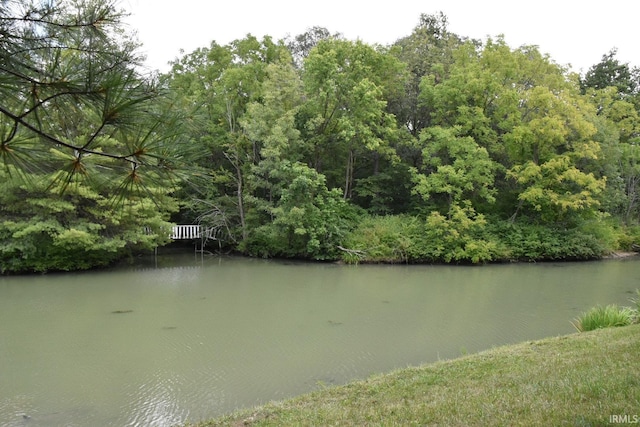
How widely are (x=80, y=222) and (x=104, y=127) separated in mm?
9422

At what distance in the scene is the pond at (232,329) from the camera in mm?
3947

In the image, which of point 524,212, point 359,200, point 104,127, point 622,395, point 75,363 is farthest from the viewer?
point 359,200

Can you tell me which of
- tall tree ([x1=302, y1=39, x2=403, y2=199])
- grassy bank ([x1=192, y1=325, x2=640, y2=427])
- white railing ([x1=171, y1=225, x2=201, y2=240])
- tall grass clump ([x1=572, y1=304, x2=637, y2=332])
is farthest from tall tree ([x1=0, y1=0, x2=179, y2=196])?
white railing ([x1=171, y1=225, x2=201, y2=240])

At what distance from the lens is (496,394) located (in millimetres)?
2688

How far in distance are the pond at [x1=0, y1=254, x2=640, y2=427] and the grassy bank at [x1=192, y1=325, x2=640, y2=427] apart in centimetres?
89

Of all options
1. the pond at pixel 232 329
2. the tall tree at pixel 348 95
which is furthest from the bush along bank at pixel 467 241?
the tall tree at pixel 348 95

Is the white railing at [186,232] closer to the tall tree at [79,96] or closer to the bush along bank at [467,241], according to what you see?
the bush along bank at [467,241]

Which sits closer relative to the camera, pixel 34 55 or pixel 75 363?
pixel 34 55

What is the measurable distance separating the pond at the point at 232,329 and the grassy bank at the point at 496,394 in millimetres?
893

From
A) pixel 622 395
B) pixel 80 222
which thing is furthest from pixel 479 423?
pixel 80 222

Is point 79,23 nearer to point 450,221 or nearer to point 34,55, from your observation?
point 34,55

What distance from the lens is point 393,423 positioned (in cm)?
241

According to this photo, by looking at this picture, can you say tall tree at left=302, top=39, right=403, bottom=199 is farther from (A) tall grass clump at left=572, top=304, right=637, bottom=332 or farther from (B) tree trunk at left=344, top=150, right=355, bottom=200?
(A) tall grass clump at left=572, top=304, right=637, bottom=332

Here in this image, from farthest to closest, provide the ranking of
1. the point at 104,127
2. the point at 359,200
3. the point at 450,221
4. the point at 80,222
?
the point at 359,200
the point at 450,221
the point at 80,222
the point at 104,127
